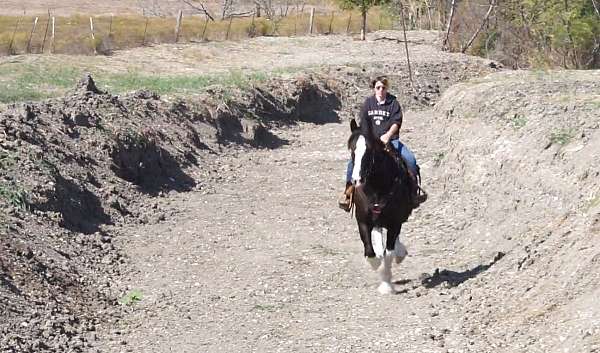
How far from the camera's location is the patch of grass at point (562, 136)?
14.9m

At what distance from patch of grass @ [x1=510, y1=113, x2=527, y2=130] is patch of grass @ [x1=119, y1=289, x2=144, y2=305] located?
751 cm

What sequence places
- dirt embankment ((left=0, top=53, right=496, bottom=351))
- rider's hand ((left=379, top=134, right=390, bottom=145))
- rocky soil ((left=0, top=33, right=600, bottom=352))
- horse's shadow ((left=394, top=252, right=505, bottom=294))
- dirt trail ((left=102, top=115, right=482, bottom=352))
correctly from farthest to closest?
horse's shadow ((left=394, top=252, right=505, bottom=294)), rider's hand ((left=379, top=134, right=390, bottom=145)), dirt embankment ((left=0, top=53, right=496, bottom=351)), dirt trail ((left=102, top=115, right=482, bottom=352)), rocky soil ((left=0, top=33, right=600, bottom=352))

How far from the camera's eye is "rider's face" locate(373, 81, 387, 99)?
41.5 ft

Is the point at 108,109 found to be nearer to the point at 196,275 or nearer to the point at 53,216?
the point at 53,216

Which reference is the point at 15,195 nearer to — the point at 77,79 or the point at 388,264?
the point at 388,264

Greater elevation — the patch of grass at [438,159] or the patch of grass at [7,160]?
the patch of grass at [7,160]

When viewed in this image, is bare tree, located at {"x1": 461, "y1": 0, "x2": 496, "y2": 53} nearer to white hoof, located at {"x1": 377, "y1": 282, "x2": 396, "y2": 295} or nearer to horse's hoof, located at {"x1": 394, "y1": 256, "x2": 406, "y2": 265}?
horse's hoof, located at {"x1": 394, "y1": 256, "x2": 406, "y2": 265}

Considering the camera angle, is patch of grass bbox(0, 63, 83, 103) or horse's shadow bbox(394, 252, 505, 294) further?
patch of grass bbox(0, 63, 83, 103)

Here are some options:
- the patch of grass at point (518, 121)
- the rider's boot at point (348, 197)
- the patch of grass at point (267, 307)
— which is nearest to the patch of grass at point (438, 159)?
the patch of grass at point (518, 121)

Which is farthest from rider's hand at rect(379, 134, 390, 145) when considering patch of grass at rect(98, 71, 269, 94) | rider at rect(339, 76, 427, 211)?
patch of grass at rect(98, 71, 269, 94)

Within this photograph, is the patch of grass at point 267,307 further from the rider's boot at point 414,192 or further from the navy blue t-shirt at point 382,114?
the navy blue t-shirt at point 382,114

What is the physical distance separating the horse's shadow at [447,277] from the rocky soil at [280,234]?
5cm

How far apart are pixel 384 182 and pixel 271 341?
242 cm

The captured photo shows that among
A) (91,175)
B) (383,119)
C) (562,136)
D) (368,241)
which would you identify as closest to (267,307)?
(368,241)
